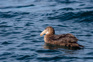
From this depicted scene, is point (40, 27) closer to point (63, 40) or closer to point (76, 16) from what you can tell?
point (76, 16)

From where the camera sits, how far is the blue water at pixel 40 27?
1066cm

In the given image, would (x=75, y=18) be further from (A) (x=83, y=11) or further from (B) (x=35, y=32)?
(B) (x=35, y=32)

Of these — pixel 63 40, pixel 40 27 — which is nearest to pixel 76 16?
pixel 40 27

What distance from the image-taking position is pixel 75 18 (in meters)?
16.0

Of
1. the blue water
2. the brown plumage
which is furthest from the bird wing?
the blue water

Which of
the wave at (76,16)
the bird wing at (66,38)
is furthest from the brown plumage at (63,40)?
the wave at (76,16)

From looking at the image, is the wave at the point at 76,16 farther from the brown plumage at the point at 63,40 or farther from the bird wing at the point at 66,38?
the bird wing at the point at 66,38

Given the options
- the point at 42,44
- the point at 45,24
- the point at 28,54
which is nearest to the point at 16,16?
the point at 45,24

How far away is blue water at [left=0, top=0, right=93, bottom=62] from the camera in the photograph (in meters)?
10.7

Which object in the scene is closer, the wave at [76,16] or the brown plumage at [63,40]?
the brown plumage at [63,40]

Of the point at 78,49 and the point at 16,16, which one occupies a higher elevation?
the point at 16,16

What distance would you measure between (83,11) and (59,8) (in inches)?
70.2

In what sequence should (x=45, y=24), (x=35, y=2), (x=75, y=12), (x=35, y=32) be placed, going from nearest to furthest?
(x=35, y=32) → (x=45, y=24) → (x=75, y=12) → (x=35, y=2)

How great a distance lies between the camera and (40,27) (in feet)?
48.5
